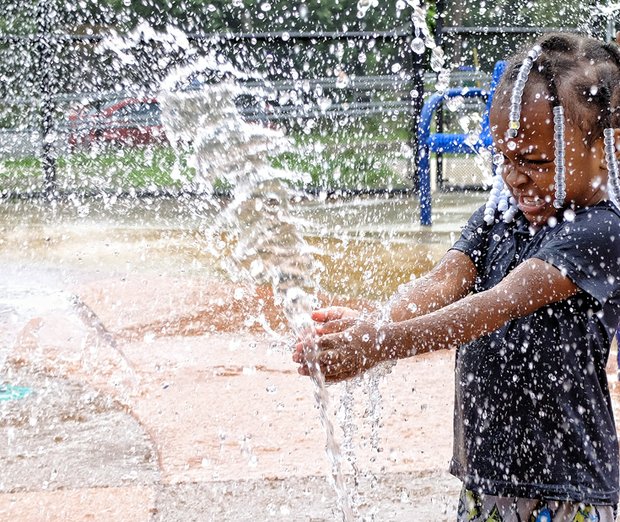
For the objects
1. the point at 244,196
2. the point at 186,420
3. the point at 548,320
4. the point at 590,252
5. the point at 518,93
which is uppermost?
the point at 518,93

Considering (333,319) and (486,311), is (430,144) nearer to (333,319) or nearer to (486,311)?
(333,319)

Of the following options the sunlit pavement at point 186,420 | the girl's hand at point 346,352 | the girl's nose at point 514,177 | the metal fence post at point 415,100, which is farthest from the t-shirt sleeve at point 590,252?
the metal fence post at point 415,100

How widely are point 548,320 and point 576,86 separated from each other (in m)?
0.45

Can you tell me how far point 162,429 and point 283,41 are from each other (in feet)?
20.4

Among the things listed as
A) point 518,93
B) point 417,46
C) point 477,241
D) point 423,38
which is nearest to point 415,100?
point 417,46

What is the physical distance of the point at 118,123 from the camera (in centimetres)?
932

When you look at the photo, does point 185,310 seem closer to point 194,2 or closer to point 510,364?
point 510,364

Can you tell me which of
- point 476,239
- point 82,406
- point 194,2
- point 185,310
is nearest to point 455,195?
point 194,2

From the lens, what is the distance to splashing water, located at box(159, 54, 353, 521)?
17.3ft

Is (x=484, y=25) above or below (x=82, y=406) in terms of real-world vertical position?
above

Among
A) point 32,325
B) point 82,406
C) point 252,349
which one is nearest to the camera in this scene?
point 82,406

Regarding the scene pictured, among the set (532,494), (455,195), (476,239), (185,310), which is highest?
(476,239)

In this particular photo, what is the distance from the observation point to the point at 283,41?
29.7 ft

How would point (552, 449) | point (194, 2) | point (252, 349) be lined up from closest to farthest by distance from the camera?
point (552, 449), point (252, 349), point (194, 2)
